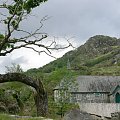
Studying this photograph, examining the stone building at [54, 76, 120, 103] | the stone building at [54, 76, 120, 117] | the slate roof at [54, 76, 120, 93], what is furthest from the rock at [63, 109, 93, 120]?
the slate roof at [54, 76, 120, 93]

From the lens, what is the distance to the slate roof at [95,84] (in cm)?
7332

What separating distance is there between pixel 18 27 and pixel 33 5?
48.2 inches

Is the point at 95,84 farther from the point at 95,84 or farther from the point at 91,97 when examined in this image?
the point at 91,97

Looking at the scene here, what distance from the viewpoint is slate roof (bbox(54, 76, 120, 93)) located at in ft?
241

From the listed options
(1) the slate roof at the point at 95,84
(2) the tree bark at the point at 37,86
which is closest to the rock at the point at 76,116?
(2) the tree bark at the point at 37,86

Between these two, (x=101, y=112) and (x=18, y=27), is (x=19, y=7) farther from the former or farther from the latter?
(x=101, y=112)

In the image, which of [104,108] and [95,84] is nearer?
[104,108]

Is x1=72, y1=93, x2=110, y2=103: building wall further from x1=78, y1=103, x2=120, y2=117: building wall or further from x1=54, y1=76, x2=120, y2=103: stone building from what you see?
x1=78, y1=103, x2=120, y2=117: building wall

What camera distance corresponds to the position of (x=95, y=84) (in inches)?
2943

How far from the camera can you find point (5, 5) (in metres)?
17.0

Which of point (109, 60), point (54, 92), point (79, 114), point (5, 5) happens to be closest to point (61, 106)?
point (54, 92)

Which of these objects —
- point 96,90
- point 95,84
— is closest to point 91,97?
point 96,90

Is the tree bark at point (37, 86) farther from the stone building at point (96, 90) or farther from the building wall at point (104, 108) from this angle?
the stone building at point (96, 90)

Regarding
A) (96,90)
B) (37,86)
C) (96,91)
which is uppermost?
(96,90)
